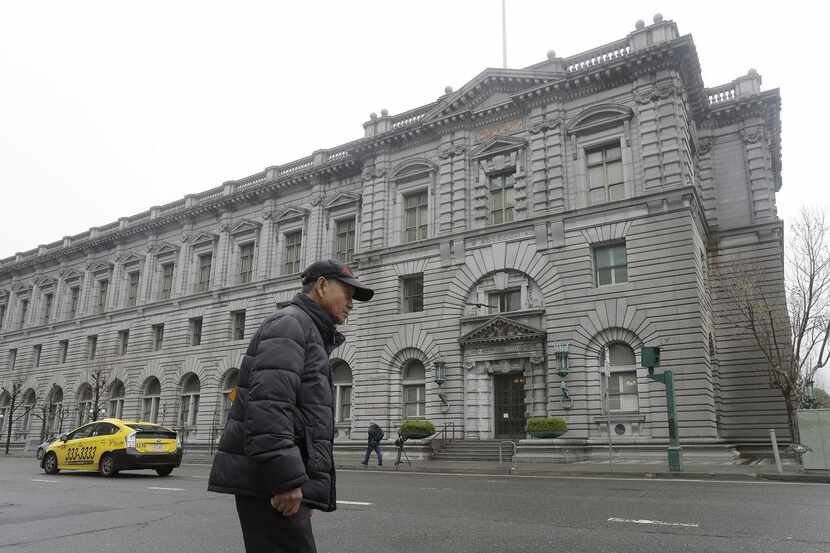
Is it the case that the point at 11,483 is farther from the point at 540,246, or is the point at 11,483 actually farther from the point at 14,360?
the point at 14,360

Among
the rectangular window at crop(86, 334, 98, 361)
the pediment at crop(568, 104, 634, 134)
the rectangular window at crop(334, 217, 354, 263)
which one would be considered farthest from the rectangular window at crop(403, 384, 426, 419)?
the rectangular window at crop(86, 334, 98, 361)

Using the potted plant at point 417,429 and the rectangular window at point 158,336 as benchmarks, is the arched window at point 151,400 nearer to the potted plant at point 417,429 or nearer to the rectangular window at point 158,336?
the rectangular window at point 158,336

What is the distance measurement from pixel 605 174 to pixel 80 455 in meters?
21.7

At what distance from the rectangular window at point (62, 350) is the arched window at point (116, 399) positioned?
7891mm

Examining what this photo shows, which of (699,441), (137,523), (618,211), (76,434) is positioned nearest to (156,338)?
(76,434)

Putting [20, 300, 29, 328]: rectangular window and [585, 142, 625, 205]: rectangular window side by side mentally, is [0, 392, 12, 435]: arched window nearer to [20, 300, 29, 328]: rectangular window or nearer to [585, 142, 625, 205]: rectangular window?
[20, 300, 29, 328]: rectangular window

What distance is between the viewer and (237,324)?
40.1 m

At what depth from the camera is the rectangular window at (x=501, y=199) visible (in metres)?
29.6

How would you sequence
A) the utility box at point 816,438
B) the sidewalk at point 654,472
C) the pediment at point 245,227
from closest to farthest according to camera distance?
the sidewalk at point 654,472 < the utility box at point 816,438 < the pediment at point 245,227

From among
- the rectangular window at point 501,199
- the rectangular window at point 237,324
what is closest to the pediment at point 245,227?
the rectangular window at point 237,324

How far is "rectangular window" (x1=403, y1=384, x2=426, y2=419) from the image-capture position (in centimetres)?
2958

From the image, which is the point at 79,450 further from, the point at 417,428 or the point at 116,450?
the point at 417,428

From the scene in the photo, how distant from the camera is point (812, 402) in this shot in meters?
26.2

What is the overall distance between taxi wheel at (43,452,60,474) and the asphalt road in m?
6.55
